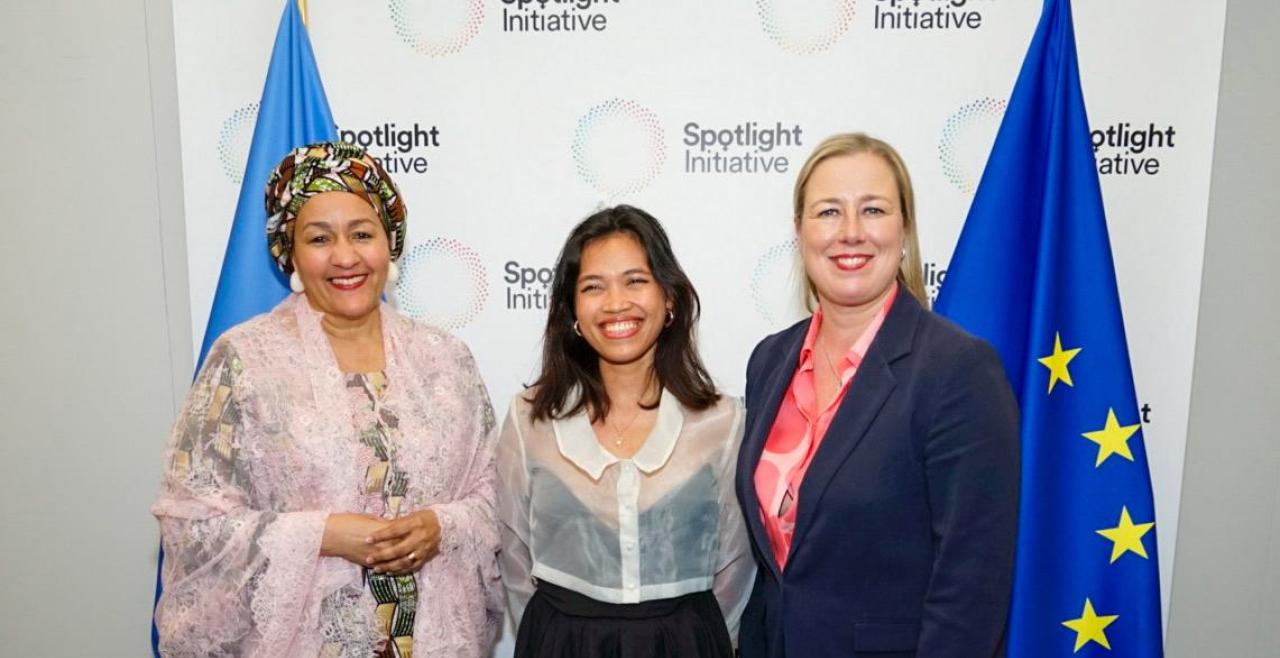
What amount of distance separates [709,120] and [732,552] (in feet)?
4.36

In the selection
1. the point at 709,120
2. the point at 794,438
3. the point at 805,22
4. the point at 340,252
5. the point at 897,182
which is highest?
the point at 805,22

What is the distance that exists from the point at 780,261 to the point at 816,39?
692mm

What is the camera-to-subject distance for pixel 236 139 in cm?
255

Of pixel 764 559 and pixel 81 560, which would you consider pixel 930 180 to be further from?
pixel 81 560

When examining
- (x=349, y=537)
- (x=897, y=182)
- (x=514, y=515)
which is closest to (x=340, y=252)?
(x=349, y=537)

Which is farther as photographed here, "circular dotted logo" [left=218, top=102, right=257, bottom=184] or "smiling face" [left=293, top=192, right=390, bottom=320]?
"circular dotted logo" [left=218, top=102, right=257, bottom=184]

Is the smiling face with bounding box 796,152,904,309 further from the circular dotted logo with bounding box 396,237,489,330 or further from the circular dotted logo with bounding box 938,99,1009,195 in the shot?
the circular dotted logo with bounding box 396,237,489,330

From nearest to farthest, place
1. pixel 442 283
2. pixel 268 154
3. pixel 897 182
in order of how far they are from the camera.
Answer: pixel 897 182, pixel 268 154, pixel 442 283

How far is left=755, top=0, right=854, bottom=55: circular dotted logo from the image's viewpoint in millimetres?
2449

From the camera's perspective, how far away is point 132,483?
2816mm

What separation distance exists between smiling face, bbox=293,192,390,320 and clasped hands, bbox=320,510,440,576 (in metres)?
0.48

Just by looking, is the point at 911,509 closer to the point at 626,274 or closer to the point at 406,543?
the point at 626,274

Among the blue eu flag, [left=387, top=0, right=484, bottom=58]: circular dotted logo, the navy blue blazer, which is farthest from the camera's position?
[left=387, top=0, right=484, bottom=58]: circular dotted logo

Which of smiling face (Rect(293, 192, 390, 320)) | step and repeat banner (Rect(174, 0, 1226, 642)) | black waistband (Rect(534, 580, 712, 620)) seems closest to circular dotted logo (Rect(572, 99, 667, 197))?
step and repeat banner (Rect(174, 0, 1226, 642))
